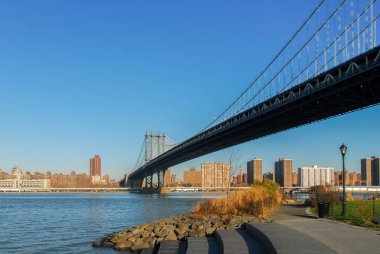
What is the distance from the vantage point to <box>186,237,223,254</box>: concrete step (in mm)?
14469

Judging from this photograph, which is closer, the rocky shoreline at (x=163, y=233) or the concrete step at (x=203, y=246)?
the concrete step at (x=203, y=246)

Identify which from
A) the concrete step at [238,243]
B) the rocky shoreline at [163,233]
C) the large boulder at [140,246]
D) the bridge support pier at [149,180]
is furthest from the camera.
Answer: the bridge support pier at [149,180]

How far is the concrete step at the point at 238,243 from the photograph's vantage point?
1274cm

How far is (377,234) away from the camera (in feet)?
47.1

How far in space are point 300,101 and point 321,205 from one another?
24076mm

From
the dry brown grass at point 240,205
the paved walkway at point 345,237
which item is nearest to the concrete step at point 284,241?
the paved walkway at point 345,237

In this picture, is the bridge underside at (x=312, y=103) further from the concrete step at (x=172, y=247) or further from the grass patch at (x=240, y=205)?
the concrete step at (x=172, y=247)

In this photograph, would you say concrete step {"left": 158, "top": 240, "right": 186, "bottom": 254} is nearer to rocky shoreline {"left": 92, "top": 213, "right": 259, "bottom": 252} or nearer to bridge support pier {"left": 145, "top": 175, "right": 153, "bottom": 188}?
rocky shoreline {"left": 92, "top": 213, "right": 259, "bottom": 252}

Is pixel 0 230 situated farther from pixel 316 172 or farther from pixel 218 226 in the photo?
pixel 316 172

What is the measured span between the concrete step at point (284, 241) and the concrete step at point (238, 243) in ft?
0.65

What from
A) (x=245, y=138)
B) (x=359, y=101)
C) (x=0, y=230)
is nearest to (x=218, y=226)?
(x=0, y=230)

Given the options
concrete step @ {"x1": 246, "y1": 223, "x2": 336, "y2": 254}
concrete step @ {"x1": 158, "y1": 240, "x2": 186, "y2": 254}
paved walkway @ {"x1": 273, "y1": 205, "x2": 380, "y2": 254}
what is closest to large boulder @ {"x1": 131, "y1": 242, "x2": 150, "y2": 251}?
concrete step @ {"x1": 158, "y1": 240, "x2": 186, "y2": 254}

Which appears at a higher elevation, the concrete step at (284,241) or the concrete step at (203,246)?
the concrete step at (284,241)

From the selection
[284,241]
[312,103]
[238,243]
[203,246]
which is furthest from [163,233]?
[312,103]
